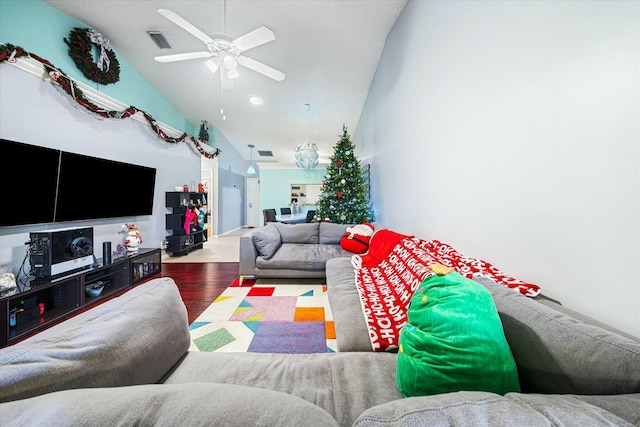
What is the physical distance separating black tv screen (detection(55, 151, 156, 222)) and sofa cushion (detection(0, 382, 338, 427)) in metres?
3.15

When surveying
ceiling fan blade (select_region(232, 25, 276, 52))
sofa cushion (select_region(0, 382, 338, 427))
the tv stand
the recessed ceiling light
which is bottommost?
the tv stand

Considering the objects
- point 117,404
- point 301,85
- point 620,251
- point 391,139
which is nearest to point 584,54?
point 620,251

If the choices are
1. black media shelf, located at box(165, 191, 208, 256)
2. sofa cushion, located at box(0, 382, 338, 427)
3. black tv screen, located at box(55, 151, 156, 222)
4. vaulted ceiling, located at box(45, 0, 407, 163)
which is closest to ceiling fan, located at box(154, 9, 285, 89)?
vaulted ceiling, located at box(45, 0, 407, 163)

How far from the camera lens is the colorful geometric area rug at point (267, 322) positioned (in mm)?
1767

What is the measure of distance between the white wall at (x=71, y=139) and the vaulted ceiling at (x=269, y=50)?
1070 mm

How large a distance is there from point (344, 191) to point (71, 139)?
3685 millimetres

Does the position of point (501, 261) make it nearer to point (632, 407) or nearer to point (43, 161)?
point (632, 407)

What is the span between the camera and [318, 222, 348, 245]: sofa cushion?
374 centimetres

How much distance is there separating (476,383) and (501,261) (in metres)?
0.91

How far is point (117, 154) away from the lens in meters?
3.41

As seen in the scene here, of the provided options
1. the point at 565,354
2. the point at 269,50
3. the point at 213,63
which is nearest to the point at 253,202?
the point at 269,50

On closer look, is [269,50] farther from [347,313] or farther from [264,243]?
[347,313]

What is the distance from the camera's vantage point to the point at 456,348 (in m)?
0.67

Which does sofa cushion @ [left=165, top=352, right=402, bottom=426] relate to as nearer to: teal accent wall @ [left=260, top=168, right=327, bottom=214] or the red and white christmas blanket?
the red and white christmas blanket
